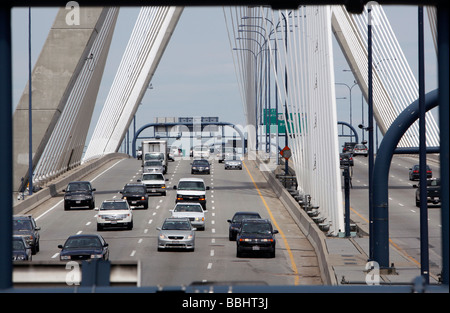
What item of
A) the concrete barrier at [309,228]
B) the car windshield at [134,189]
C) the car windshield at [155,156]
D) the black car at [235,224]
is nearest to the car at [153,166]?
the car windshield at [155,156]

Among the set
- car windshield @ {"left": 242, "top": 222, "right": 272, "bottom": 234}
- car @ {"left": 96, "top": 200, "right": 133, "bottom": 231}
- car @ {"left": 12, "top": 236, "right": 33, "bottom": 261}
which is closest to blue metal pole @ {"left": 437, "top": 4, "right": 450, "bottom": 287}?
car @ {"left": 12, "top": 236, "right": 33, "bottom": 261}

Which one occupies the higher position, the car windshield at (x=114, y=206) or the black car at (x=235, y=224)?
the car windshield at (x=114, y=206)

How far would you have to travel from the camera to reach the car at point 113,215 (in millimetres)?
39812

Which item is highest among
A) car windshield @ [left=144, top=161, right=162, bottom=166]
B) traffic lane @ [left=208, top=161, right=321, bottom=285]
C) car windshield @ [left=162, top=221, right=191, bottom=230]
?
car windshield @ [left=144, top=161, right=162, bottom=166]

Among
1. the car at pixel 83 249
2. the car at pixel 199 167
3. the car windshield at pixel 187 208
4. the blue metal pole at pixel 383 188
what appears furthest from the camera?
the car at pixel 199 167

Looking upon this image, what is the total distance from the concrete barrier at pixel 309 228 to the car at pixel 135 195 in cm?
815

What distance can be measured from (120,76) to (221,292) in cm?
7732

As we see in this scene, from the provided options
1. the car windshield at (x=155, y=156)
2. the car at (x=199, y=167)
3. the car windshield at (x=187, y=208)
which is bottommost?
the car windshield at (x=187, y=208)

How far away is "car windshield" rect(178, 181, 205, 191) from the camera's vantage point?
167ft

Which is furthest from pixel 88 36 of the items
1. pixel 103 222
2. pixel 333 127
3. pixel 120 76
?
pixel 120 76

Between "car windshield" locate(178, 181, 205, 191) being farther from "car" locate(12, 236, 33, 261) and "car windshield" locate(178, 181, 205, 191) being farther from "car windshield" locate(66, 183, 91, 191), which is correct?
"car" locate(12, 236, 33, 261)

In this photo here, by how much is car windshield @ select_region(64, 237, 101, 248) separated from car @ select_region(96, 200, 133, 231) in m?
11.7

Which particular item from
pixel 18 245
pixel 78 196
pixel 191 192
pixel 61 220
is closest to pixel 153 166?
pixel 191 192

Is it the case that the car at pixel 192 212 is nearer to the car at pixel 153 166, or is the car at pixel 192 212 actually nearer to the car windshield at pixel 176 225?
the car windshield at pixel 176 225
